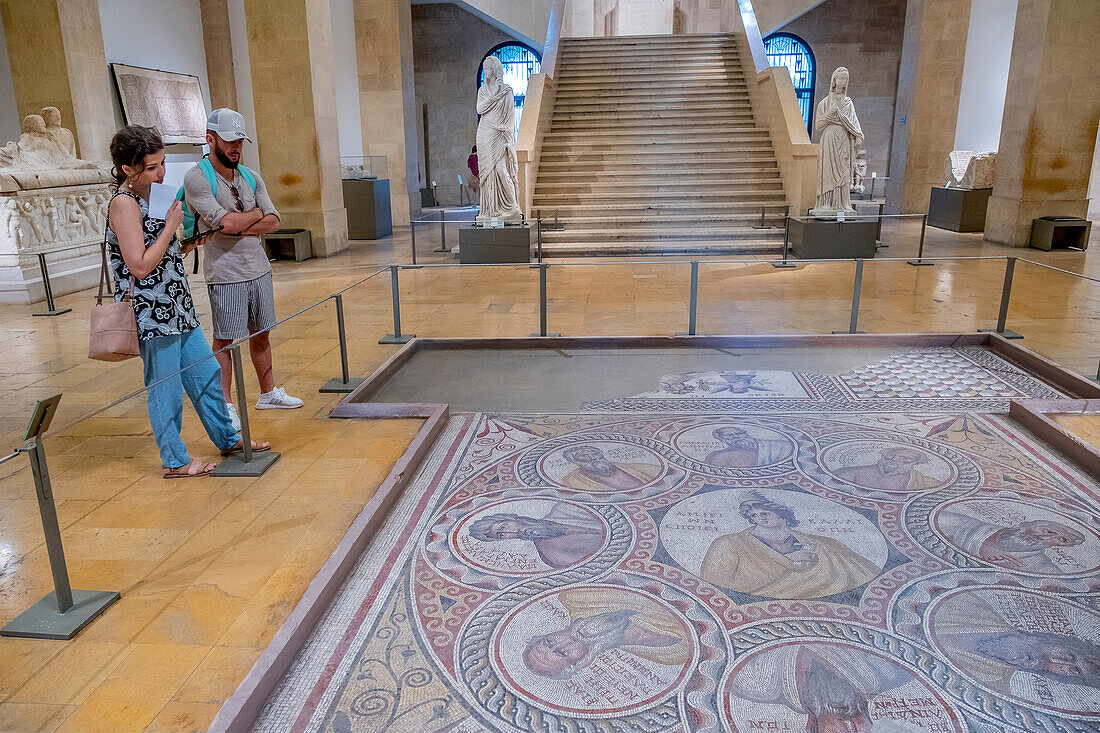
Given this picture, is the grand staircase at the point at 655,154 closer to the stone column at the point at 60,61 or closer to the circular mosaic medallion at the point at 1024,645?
the stone column at the point at 60,61

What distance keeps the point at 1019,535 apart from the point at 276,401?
4.33 meters

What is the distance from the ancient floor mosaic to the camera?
2441 mm

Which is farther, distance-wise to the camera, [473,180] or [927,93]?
[473,180]

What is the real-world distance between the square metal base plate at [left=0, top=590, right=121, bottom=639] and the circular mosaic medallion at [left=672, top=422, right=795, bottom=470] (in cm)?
293

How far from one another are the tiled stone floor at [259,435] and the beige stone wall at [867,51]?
1558 cm

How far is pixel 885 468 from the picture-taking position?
13.6ft

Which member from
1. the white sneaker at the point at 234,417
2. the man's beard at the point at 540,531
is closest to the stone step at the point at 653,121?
the white sneaker at the point at 234,417

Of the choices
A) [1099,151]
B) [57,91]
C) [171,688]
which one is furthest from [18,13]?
[1099,151]

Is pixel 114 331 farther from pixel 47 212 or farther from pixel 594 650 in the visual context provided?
pixel 47 212

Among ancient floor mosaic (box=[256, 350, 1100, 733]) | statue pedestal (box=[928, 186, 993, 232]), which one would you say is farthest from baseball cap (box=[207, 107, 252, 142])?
statue pedestal (box=[928, 186, 993, 232])

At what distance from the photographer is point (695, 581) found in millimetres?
3121

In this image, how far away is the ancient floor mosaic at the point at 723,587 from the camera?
244 centimetres

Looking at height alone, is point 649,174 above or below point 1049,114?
below

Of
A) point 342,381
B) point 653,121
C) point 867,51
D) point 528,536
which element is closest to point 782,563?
point 528,536
